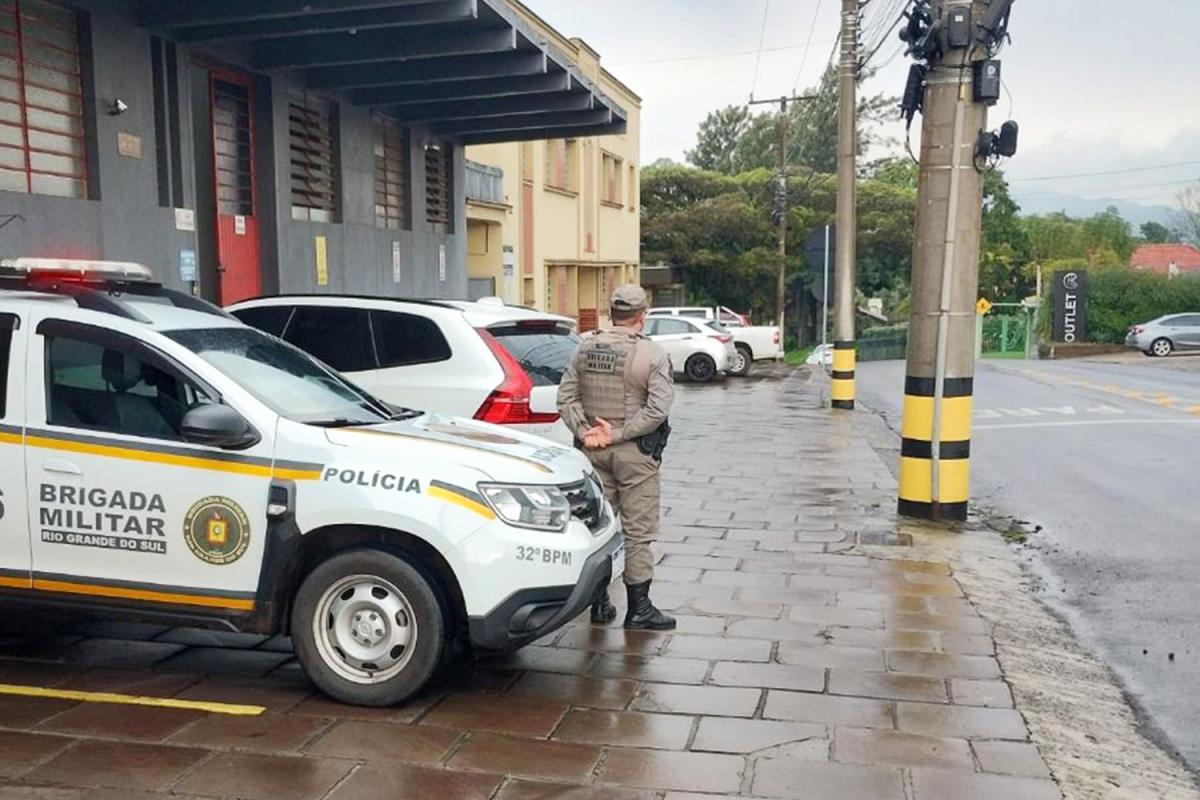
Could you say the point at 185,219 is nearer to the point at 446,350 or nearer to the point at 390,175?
the point at 446,350

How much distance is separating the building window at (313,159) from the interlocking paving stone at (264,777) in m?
9.58

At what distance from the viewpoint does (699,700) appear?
16.6 feet

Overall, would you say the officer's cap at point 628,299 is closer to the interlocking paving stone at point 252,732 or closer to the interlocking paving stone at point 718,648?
the interlocking paving stone at point 718,648

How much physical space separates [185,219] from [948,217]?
6.97 m

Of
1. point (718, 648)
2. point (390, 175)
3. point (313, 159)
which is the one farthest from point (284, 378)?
point (390, 175)

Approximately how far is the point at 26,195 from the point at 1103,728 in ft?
27.2

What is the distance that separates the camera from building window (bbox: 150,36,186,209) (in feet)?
35.1

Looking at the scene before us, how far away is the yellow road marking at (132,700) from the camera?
4.87 meters

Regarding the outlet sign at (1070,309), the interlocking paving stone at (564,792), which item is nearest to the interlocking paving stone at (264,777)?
the interlocking paving stone at (564,792)

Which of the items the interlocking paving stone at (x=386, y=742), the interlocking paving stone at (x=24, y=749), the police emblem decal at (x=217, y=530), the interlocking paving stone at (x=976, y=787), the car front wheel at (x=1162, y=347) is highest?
the police emblem decal at (x=217, y=530)

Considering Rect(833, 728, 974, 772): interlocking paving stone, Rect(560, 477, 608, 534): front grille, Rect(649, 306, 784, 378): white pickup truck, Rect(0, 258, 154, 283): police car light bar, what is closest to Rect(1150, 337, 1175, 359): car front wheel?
Rect(649, 306, 784, 378): white pickup truck

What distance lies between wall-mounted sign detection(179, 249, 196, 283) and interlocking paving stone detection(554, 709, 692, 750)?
7.62 metres

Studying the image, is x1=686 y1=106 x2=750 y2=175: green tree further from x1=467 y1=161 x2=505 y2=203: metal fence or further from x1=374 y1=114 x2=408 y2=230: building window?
x1=374 y1=114 x2=408 y2=230: building window

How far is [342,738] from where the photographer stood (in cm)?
457
